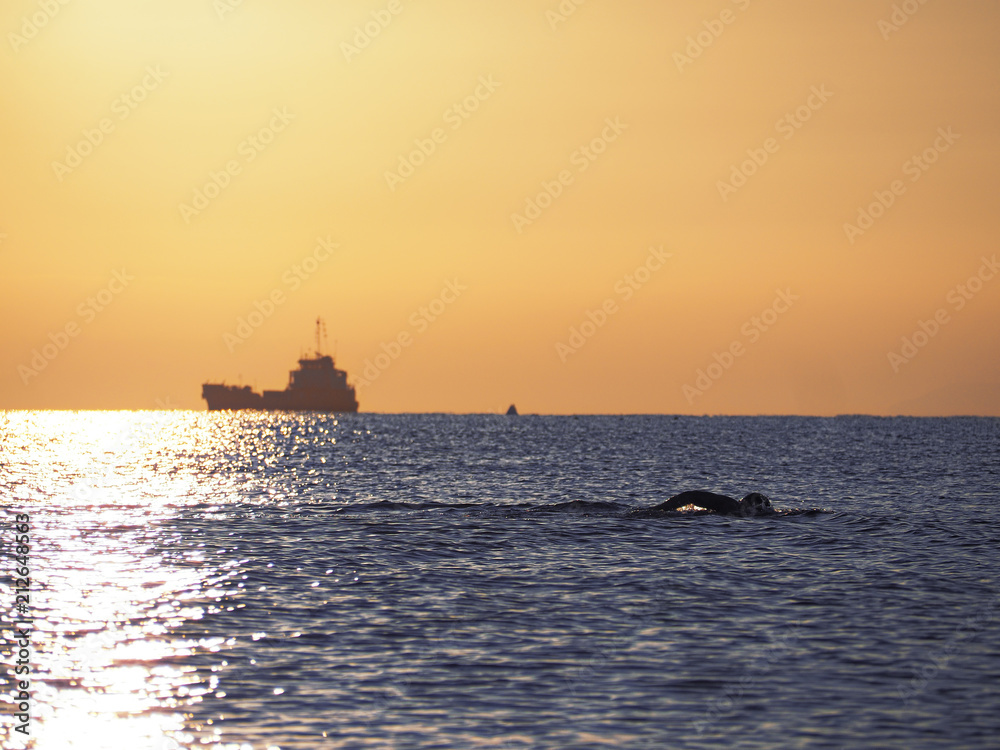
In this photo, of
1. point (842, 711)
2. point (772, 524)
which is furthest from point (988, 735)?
point (772, 524)

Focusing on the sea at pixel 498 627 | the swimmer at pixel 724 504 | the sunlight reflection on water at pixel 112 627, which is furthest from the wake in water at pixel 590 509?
the sunlight reflection on water at pixel 112 627

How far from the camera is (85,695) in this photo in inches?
561

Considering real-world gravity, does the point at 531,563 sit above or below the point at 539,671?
above

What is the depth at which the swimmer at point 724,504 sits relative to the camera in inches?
1476

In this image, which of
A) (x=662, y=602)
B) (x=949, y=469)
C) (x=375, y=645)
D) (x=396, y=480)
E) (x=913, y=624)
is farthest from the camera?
(x=949, y=469)

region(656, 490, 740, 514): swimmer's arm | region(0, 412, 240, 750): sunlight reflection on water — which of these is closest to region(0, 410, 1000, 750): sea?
region(0, 412, 240, 750): sunlight reflection on water

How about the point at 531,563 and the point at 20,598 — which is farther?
the point at 531,563

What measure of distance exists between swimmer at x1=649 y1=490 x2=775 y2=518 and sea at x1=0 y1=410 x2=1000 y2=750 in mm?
1402

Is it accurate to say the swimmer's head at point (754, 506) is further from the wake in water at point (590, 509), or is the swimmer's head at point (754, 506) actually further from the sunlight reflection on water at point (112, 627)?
the sunlight reflection on water at point (112, 627)

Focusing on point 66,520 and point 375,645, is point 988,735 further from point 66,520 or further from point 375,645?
point 66,520

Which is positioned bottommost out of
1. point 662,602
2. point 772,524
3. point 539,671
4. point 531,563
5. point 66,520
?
point 539,671

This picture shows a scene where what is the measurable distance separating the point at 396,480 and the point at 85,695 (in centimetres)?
4192

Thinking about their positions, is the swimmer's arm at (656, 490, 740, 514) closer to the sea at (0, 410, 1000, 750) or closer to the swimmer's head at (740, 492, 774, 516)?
the swimmer's head at (740, 492, 774, 516)

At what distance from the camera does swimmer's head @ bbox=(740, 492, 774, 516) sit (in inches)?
1479
